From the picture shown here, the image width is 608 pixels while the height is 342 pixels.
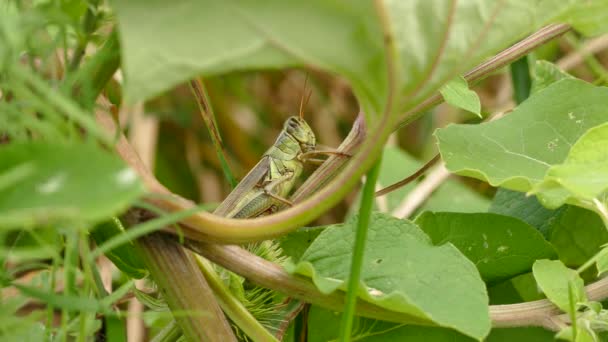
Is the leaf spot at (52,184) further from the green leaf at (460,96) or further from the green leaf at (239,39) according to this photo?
the green leaf at (460,96)

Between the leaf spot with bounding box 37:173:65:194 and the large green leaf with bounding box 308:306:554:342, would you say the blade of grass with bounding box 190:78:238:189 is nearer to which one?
the large green leaf with bounding box 308:306:554:342

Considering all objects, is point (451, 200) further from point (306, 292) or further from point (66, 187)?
point (66, 187)

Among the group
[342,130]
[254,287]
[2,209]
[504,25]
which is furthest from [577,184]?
[342,130]

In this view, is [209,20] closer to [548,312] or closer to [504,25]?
[504,25]

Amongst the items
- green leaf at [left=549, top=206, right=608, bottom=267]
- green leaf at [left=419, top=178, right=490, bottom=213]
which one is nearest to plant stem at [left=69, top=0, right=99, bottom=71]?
green leaf at [left=549, top=206, right=608, bottom=267]

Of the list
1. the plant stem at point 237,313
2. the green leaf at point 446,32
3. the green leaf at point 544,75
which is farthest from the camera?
the green leaf at point 544,75

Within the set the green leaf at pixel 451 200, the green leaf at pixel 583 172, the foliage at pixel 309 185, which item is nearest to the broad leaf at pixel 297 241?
the foliage at pixel 309 185
